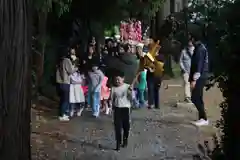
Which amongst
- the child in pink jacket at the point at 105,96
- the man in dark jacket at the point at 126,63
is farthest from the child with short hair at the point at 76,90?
the man in dark jacket at the point at 126,63

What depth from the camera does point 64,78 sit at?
39.4 feet

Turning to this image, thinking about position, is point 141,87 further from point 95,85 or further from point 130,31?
point 130,31

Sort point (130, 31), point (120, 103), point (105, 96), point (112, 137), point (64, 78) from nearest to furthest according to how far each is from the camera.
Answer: point (120, 103) → point (112, 137) → point (64, 78) → point (105, 96) → point (130, 31)

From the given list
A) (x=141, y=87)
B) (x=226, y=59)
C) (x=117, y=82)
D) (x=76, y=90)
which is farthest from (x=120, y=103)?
(x=141, y=87)

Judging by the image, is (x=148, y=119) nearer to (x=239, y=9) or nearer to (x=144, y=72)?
(x=144, y=72)

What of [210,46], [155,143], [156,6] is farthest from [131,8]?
[210,46]

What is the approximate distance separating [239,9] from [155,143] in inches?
229

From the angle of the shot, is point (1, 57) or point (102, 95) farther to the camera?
point (102, 95)

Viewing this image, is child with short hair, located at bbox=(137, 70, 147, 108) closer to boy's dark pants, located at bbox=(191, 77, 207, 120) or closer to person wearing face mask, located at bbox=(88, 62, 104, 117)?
person wearing face mask, located at bbox=(88, 62, 104, 117)

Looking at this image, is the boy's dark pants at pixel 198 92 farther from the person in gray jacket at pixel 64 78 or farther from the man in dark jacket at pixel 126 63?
the man in dark jacket at pixel 126 63

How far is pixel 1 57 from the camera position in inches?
156

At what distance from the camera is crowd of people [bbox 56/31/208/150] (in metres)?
9.07

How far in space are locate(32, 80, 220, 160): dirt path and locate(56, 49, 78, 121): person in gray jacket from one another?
35 centimetres

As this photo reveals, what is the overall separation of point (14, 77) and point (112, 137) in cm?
633
